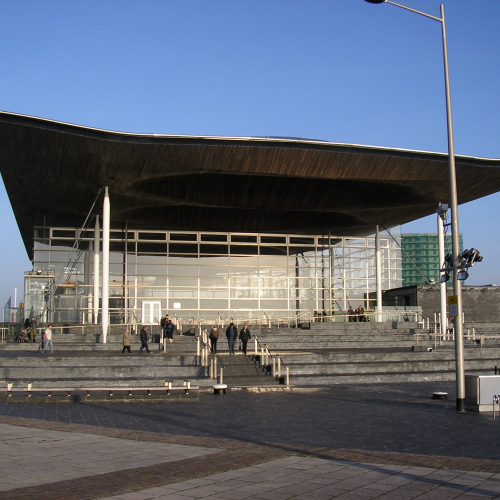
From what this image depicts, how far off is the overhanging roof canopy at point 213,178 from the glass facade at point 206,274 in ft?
5.24

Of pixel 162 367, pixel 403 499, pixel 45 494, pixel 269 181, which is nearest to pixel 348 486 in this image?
pixel 403 499

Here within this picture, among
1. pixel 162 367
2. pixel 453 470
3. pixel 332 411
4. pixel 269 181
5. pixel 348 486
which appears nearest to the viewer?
pixel 348 486

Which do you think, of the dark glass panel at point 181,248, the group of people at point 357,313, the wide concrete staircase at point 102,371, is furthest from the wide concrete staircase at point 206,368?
the dark glass panel at point 181,248

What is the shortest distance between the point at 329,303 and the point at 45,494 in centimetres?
3942

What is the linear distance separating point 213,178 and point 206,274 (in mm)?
11178

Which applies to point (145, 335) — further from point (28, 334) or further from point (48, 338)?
point (28, 334)

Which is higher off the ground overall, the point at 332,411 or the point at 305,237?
the point at 305,237

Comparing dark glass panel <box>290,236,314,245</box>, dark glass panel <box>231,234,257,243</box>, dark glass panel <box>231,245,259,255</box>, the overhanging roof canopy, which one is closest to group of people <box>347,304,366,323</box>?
the overhanging roof canopy

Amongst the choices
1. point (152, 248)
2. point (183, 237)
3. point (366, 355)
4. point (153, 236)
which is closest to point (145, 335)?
point (366, 355)

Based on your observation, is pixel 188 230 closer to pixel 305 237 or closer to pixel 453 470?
pixel 305 237

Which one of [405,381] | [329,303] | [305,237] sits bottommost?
[405,381]

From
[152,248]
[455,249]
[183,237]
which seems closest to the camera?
[455,249]

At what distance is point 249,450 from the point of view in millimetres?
9641

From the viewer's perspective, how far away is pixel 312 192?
37094mm
